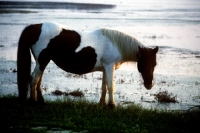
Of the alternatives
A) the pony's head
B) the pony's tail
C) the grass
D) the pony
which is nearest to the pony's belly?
the pony

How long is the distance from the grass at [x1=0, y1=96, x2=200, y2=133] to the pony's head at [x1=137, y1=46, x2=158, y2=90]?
793mm

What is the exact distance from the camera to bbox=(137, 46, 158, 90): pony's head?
7.97 m

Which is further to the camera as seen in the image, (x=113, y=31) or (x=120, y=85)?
(x=120, y=85)

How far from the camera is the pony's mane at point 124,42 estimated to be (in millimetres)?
8062

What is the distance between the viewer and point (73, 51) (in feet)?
25.9

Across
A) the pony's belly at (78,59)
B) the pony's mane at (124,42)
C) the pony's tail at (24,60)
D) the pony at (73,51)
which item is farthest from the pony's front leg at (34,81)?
the pony's mane at (124,42)

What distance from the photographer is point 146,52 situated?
26.2ft

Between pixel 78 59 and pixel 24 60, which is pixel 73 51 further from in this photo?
pixel 24 60

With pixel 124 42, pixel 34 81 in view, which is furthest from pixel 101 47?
pixel 34 81

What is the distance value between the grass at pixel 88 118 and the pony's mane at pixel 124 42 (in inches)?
51.6

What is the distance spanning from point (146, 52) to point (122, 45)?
1.94 feet

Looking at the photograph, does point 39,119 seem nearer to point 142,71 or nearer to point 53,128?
point 53,128

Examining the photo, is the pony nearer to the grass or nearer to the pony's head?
the pony's head

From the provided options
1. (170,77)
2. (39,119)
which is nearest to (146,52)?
(39,119)
